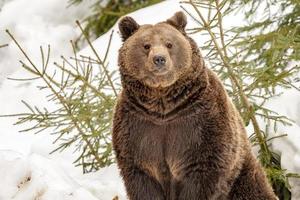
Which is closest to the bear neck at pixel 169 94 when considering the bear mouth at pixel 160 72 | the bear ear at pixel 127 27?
the bear mouth at pixel 160 72

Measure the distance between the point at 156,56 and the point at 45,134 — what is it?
4.73 m

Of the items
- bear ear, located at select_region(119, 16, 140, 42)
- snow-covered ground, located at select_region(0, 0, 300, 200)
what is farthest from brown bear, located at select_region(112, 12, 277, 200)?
snow-covered ground, located at select_region(0, 0, 300, 200)

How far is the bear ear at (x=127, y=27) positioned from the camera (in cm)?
427

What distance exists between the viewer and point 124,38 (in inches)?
171

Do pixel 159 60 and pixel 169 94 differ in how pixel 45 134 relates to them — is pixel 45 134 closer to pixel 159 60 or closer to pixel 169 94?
pixel 169 94

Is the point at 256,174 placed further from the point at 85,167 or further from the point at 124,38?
the point at 85,167

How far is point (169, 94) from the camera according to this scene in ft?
13.8

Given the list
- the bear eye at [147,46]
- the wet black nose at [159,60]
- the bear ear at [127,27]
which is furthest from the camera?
the bear ear at [127,27]

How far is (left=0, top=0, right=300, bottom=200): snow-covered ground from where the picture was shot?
5.25 metres

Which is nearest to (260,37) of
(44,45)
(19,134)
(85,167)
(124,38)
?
(85,167)

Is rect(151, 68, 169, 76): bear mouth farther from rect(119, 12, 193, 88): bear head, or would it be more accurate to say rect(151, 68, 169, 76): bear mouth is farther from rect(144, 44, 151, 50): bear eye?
rect(144, 44, 151, 50): bear eye

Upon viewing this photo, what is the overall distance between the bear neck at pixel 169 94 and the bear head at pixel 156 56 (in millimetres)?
42

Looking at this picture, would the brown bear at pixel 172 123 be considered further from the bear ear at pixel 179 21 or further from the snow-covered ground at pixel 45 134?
the snow-covered ground at pixel 45 134

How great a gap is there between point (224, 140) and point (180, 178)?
1.18 ft
